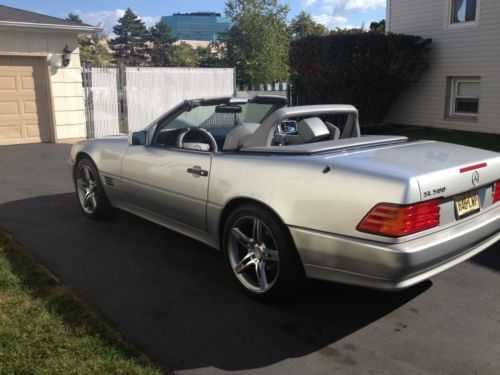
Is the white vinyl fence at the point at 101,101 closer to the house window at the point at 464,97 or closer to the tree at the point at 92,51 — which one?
the house window at the point at 464,97

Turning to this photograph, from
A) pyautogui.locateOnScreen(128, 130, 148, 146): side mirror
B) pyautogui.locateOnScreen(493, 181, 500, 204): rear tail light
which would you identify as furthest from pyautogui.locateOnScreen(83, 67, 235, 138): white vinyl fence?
pyautogui.locateOnScreen(493, 181, 500, 204): rear tail light

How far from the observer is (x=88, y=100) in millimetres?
13500

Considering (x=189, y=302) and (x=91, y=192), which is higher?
(x=91, y=192)

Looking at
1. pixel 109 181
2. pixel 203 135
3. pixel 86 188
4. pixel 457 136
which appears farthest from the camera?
pixel 457 136

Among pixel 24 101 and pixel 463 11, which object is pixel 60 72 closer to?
pixel 24 101

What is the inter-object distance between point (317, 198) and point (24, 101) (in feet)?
37.2

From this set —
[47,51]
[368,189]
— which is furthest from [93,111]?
[368,189]

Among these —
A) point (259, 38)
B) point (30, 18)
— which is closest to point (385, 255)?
point (30, 18)

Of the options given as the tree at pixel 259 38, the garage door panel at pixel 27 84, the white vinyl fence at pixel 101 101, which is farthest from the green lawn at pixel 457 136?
the tree at pixel 259 38

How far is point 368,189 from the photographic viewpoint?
113 inches

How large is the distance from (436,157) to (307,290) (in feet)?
4.53

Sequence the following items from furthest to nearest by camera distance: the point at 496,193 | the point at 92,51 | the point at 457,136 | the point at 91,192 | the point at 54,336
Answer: the point at 92,51 → the point at 457,136 → the point at 91,192 → the point at 496,193 → the point at 54,336

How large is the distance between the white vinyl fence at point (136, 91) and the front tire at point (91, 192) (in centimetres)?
831

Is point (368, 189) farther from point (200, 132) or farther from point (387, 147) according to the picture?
point (200, 132)
